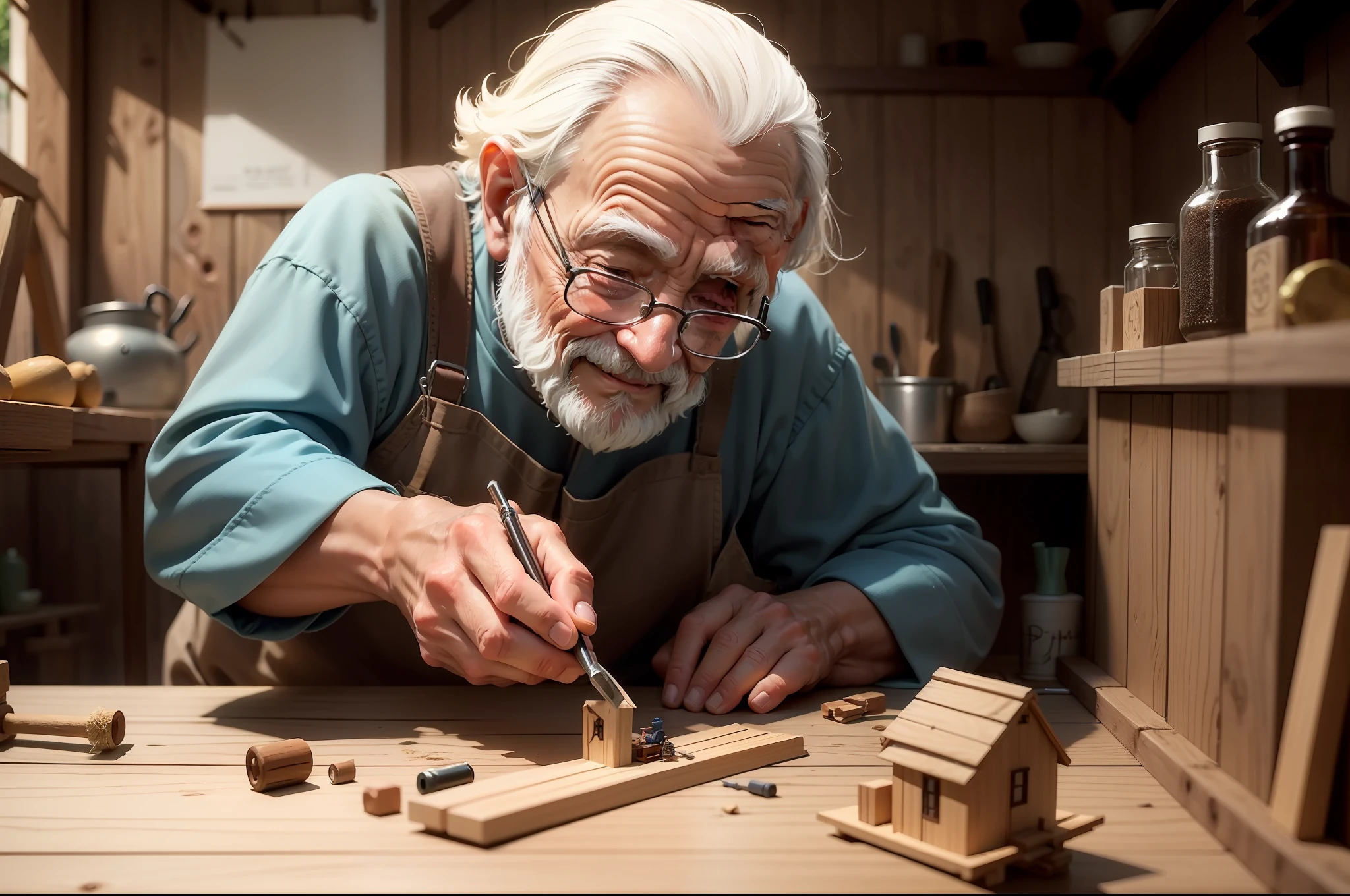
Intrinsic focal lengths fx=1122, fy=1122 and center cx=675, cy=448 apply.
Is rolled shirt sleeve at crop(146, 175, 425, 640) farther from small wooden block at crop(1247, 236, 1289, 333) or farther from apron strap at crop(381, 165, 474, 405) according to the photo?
small wooden block at crop(1247, 236, 1289, 333)

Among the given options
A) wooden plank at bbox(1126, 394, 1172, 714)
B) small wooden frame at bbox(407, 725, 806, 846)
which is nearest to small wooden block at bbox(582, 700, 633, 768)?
small wooden frame at bbox(407, 725, 806, 846)

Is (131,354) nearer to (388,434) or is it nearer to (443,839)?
(388,434)

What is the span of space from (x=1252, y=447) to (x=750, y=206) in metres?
0.72

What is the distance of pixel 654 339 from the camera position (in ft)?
4.76

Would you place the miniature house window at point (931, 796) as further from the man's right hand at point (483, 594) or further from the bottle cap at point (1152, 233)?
the bottle cap at point (1152, 233)

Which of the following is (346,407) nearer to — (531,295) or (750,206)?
(531,295)

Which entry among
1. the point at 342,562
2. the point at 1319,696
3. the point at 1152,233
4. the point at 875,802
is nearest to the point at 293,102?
the point at 342,562

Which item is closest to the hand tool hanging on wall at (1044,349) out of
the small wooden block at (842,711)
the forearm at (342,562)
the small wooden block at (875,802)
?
the small wooden block at (842,711)

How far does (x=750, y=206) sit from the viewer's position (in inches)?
57.8

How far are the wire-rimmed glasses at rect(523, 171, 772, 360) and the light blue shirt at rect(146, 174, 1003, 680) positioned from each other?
0.69 ft

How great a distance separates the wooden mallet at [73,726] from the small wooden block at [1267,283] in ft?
3.83

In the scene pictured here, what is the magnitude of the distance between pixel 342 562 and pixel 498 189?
2.10ft

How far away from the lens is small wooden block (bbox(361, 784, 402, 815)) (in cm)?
98

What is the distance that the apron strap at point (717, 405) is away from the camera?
1717mm
